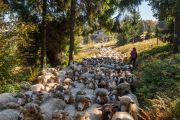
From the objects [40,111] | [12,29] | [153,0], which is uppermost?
[153,0]

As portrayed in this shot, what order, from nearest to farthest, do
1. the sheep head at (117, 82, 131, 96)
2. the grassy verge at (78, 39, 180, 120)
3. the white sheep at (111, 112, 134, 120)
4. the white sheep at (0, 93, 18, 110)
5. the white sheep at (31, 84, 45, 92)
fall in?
the white sheep at (111, 112, 134, 120) → the grassy verge at (78, 39, 180, 120) → the white sheep at (0, 93, 18, 110) → the sheep head at (117, 82, 131, 96) → the white sheep at (31, 84, 45, 92)

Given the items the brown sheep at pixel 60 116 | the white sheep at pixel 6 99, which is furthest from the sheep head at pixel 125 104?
the white sheep at pixel 6 99

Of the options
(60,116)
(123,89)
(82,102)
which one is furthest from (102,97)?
(60,116)

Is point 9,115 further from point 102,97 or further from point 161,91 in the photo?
point 161,91

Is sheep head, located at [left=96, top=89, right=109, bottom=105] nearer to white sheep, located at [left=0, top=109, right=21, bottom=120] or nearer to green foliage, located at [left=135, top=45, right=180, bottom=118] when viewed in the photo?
green foliage, located at [left=135, top=45, right=180, bottom=118]

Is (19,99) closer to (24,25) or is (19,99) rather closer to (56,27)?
(24,25)

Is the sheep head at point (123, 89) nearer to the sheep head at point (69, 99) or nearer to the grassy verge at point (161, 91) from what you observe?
the grassy verge at point (161, 91)

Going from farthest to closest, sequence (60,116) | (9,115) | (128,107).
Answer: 1. (128,107)
2. (9,115)
3. (60,116)

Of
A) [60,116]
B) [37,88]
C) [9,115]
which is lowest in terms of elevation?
[9,115]

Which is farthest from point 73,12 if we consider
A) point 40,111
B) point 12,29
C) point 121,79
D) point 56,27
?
point 40,111

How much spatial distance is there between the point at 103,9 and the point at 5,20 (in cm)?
1516

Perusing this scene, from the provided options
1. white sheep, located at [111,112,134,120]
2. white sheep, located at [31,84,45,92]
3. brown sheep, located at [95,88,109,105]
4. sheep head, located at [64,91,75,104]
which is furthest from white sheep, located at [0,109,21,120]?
white sheep, located at [31,84,45,92]

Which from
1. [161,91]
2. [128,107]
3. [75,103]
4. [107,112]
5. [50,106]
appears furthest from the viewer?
[161,91]

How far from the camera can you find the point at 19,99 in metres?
13.7
